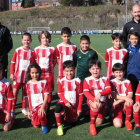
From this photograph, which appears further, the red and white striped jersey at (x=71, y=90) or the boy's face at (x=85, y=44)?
the boy's face at (x=85, y=44)

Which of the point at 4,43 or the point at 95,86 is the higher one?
the point at 4,43

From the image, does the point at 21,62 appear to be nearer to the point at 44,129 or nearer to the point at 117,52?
the point at 44,129

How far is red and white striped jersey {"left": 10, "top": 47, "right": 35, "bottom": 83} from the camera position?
384 centimetres

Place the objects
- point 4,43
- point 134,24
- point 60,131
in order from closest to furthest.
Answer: point 60,131 < point 4,43 < point 134,24

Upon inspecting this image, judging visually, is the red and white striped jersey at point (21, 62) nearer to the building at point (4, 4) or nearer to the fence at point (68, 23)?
the fence at point (68, 23)

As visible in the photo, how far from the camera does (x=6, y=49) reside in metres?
4.14

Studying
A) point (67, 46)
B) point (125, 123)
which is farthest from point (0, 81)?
point (125, 123)

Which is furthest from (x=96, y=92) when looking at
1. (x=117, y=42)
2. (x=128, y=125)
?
(x=117, y=42)

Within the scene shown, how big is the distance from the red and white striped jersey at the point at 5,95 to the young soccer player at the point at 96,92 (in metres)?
1.16

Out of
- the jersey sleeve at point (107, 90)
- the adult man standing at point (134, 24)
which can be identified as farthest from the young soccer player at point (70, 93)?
the adult man standing at point (134, 24)

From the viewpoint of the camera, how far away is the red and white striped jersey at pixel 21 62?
384cm

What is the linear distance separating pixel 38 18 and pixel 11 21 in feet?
21.1

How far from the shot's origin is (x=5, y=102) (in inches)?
129

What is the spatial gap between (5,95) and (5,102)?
0.11 m
